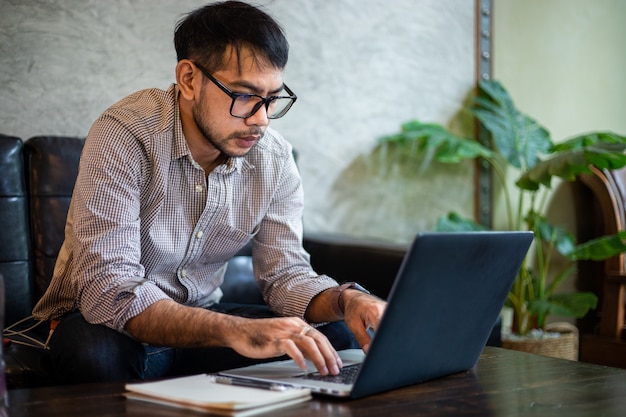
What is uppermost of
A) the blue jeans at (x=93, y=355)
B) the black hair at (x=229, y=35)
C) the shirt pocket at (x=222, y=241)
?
the black hair at (x=229, y=35)

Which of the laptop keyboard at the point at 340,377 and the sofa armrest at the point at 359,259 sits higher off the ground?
the laptop keyboard at the point at 340,377

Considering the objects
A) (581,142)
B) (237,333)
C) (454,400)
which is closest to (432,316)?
(454,400)

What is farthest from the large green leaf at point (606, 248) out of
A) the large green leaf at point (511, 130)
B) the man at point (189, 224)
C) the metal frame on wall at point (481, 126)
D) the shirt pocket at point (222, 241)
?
the shirt pocket at point (222, 241)

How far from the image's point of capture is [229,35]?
161 cm

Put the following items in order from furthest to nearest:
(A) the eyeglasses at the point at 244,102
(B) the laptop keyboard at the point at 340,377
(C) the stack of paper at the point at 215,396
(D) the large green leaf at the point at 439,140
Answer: (D) the large green leaf at the point at 439,140
(A) the eyeglasses at the point at 244,102
(B) the laptop keyboard at the point at 340,377
(C) the stack of paper at the point at 215,396

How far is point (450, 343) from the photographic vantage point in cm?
121

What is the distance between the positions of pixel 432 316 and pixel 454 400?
4.7 inches

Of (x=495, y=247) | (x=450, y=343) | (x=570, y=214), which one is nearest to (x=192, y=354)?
(x=450, y=343)

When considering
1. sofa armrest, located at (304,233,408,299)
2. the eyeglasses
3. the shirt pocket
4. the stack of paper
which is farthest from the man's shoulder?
sofa armrest, located at (304,233,408,299)

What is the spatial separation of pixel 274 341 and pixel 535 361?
1.68 ft

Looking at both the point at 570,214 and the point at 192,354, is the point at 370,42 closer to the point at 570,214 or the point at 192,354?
the point at 570,214

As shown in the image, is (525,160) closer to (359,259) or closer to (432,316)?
(359,259)

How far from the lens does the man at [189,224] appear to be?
1406 mm

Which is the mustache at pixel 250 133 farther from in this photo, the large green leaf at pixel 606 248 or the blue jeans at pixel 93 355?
the large green leaf at pixel 606 248
